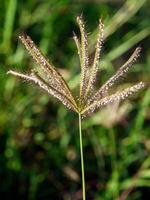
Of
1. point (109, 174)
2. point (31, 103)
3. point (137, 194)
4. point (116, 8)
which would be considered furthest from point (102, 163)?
point (116, 8)

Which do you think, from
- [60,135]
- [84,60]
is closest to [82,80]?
[84,60]

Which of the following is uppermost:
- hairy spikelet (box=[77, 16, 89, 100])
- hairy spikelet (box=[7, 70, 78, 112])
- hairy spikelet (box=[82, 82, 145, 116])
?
hairy spikelet (box=[77, 16, 89, 100])

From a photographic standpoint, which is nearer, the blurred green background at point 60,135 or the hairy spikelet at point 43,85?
the hairy spikelet at point 43,85

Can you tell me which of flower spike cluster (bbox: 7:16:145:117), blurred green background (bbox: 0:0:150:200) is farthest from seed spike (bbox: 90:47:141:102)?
blurred green background (bbox: 0:0:150:200)

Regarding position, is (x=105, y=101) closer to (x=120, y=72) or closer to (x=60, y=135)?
(x=120, y=72)

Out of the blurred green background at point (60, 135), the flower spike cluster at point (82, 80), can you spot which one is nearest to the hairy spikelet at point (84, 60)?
the flower spike cluster at point (82, 80)

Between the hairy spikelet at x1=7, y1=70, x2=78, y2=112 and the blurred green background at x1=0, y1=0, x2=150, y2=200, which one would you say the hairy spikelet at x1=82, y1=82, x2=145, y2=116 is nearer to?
the hairy spikelet at x1=7, y1=70, x2=78, y2=112

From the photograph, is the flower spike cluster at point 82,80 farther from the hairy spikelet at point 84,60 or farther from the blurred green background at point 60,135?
the blurred green background at point 60,135

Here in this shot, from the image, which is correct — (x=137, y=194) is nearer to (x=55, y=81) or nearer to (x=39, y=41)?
(x=39, y=41)
